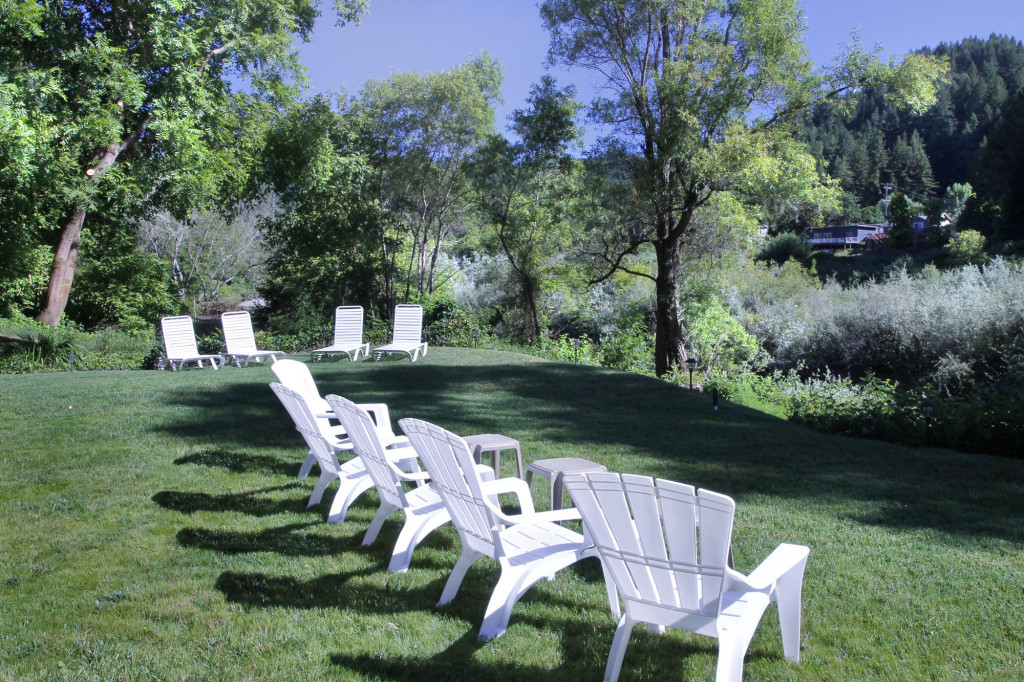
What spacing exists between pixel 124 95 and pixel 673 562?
1485 centimetres

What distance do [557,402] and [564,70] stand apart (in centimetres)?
1061

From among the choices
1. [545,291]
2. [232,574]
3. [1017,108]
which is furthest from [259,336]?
[1017,108]

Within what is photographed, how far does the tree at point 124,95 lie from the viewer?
495 inches

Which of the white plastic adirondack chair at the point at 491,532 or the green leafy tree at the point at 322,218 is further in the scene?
the green leafy tree at the point at 322,218

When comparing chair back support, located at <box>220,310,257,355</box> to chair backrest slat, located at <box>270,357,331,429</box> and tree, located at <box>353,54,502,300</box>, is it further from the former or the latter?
tree, located at <box>353,54,502,300</box>

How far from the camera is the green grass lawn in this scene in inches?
107

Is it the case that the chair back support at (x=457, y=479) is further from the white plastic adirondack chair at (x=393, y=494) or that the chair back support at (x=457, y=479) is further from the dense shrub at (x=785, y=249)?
the dense shrub at (x=785, y=249)

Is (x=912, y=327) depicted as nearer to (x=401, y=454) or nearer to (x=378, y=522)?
(x=401, y=454)

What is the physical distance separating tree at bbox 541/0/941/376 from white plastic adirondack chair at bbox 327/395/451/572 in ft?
35.4

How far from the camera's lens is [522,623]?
306cm

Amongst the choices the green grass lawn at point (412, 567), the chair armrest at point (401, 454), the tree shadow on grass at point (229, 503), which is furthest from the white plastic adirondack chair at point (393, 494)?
the tree shadow on grass at point (229, 503)

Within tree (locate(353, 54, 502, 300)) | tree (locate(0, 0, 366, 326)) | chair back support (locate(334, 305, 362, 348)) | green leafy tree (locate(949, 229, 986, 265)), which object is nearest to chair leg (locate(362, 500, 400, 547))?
chair back support (locate(334, 305, 362, 348))

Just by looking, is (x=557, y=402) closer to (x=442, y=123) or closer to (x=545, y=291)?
(x=545, y=291)

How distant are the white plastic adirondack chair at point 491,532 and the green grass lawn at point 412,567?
20 cm
